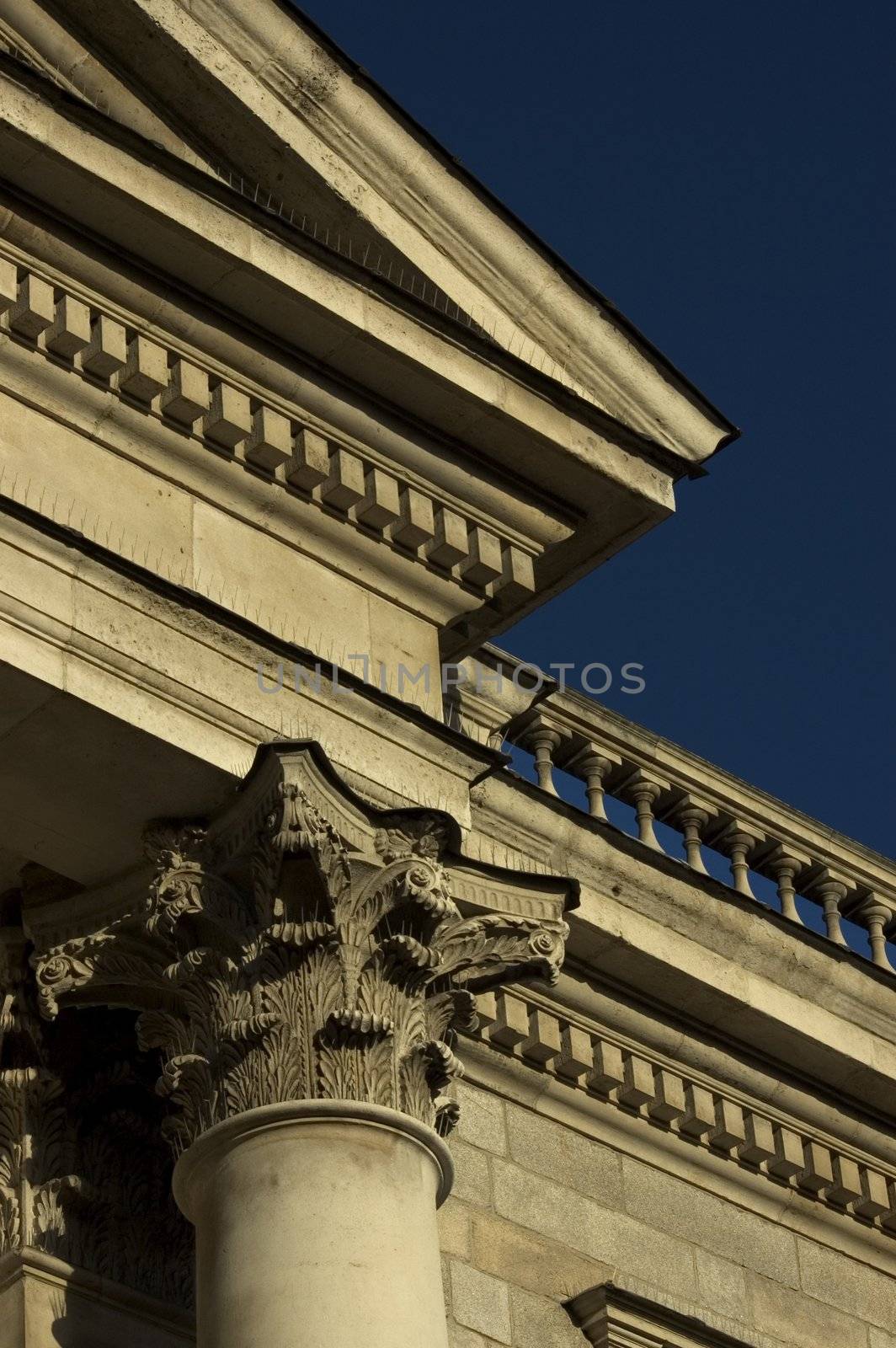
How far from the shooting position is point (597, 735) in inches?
747

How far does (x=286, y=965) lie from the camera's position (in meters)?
13.0

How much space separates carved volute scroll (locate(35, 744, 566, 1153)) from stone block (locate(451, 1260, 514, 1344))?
255cm

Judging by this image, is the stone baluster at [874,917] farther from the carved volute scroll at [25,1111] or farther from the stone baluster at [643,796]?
the carved volute scroll at [25,1111]

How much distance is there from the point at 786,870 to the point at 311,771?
7.30 m

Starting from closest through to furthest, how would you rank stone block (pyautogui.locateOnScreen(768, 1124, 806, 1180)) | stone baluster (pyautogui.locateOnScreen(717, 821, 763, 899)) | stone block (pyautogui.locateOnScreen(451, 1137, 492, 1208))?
1. stone block (pyautogui.locateOnScreen(451, 1137, 492, 1208))
2. stone block (pyautogui.locateOnScreen(768, 1124, 806, 1180))
3. stone baluster (pyautogui.locateOnScreen(717, 821, 763, 899))

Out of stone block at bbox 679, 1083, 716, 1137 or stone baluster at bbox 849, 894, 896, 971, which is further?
stone baluster at bbox 849, 894, 896, 971

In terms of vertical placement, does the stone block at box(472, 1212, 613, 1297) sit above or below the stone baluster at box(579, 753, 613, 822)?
below

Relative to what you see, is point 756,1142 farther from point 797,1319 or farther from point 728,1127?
point 797,1319

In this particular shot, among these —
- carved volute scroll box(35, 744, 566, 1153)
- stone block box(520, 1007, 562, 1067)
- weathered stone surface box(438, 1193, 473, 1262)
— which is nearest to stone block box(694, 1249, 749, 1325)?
stone block box(520, 1007, 562, 1067)

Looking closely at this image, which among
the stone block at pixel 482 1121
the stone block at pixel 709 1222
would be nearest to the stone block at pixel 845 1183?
the stone block at pixel 709 1222

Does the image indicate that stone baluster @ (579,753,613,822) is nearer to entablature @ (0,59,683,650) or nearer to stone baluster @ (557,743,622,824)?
stone baluster @ (557,743,622,824)

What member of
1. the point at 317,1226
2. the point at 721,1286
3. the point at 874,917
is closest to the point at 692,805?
the point at 874,917

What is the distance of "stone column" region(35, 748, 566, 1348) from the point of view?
12.1 m

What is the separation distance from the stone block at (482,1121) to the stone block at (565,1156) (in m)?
0.08
